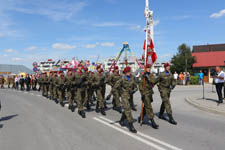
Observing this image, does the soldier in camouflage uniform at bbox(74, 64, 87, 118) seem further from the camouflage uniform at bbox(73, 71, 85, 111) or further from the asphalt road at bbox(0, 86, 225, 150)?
the asphalt road at bbox(0, 86, 225, 150)

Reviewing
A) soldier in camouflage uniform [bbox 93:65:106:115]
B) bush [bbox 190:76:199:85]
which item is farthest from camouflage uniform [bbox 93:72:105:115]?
bush [bbox 190:76:199:85]

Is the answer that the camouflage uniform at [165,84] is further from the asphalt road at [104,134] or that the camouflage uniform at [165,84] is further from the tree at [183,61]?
the tree at [183,61]

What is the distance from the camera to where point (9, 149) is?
503 cm

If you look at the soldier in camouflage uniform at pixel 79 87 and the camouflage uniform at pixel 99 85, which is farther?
the camouflage uniform at pixel 99 85

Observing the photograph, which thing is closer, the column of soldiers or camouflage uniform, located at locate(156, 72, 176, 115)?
the column of soldiers

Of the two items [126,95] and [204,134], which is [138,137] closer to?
[126,95]

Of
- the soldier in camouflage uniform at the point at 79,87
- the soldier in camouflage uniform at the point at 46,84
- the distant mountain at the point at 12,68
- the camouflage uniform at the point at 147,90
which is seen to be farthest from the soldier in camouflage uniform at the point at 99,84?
the distant mountain at the point at 12,68

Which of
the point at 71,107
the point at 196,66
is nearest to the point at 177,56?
the point at 196,66

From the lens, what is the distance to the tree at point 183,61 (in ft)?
143

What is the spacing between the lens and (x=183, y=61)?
44.7m

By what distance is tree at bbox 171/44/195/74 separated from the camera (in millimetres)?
43612

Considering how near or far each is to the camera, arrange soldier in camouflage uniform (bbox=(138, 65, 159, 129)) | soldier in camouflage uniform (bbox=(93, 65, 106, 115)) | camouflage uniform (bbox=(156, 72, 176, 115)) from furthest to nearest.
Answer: soldier in camouflage uniform (bbox=(93, 65, 106, 115)), camouflage uniform (bbox=(156, 72, 176, 115)), soldier in camouflage uniform (bbox=(138, 65, 159, 129))

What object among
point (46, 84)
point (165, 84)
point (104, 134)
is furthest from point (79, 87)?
point (46, 84)

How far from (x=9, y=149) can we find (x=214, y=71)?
33.1ft
